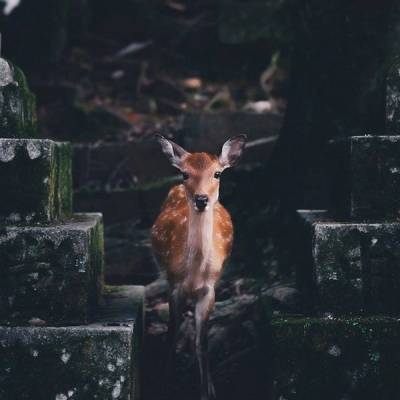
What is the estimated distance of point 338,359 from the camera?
13.3 feet

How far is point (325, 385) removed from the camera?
405cm

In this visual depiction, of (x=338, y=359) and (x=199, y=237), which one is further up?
(x=199, y=237)

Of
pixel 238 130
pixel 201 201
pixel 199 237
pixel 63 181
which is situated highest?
pixel 238 130

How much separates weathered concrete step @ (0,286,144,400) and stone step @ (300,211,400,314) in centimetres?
109

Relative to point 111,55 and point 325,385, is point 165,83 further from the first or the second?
point 325,385

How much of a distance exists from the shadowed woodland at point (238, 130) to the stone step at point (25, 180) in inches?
53.0

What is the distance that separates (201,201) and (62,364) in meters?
1.26

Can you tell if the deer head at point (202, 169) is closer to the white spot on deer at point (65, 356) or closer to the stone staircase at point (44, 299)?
the stone staircase at point (44, 299)

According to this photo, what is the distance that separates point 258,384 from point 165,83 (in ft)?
17.4

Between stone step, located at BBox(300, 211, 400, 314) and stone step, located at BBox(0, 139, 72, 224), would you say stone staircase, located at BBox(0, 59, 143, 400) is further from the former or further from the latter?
stone step, located at BBox(300, 211, 400, 314)

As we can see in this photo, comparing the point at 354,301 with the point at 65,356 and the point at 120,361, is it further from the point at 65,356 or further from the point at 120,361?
the point at 65,356

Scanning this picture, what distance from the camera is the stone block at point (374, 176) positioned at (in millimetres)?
4227

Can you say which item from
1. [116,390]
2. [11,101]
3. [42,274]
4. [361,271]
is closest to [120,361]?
[116,390]

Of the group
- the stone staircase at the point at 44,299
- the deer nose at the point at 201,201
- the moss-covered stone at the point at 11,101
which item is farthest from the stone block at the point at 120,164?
the stone staircase at the point at 44,299
